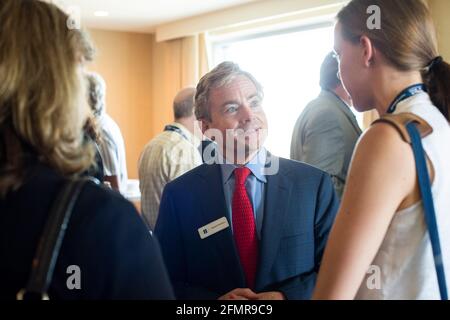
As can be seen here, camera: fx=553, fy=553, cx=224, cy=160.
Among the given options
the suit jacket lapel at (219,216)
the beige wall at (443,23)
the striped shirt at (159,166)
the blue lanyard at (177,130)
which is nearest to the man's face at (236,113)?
the suit jacket lapel at (219,216)

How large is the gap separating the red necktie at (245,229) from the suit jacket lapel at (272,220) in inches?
1.5

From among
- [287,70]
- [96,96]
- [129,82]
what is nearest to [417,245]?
[96,96]

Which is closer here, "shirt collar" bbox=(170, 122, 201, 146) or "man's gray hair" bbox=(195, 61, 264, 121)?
"man's gray hair" bbox=(195, 61, 264, 121)

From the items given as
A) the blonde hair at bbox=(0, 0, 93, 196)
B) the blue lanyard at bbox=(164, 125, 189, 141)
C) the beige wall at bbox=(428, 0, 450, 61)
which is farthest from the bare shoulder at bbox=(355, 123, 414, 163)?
the beige wall at bbox=(428, 0, 450, 61)

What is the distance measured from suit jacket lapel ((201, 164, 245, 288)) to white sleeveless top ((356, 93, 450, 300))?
0.53 m

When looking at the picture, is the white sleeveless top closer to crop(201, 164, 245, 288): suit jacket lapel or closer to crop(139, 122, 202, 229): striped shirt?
crop(201, 164, 245, 288): suit jacket lapel

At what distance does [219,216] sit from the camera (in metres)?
1.63

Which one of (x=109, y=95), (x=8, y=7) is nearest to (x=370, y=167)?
(x=8, y=7)

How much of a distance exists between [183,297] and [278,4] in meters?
5.20

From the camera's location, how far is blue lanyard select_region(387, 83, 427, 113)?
3.65ft

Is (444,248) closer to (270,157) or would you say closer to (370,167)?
(370,167)

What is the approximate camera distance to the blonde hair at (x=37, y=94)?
2.72 ft

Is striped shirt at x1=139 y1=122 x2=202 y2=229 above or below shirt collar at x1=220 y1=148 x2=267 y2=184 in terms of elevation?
below

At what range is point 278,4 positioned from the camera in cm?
624
